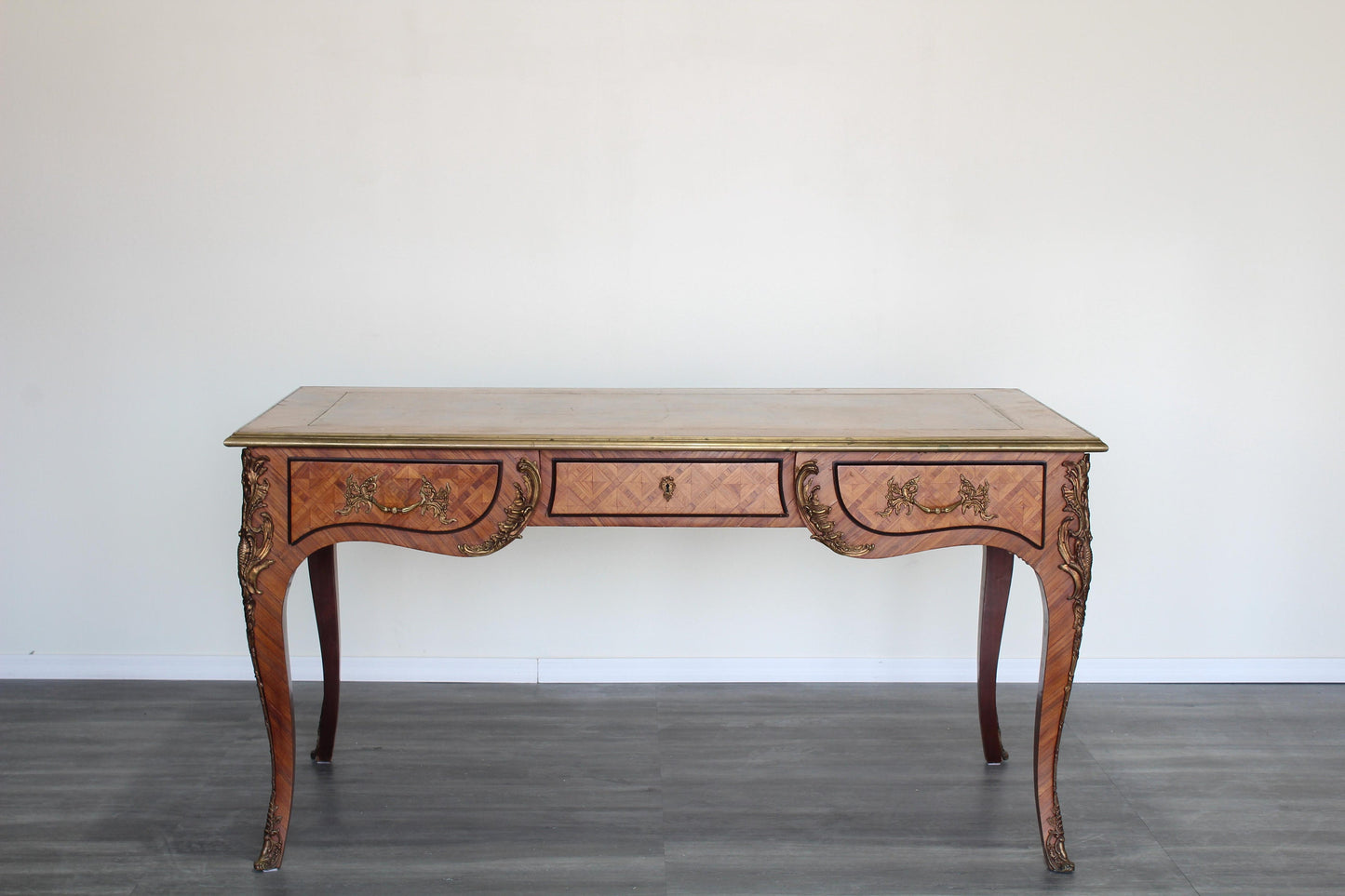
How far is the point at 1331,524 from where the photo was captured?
2850 millimetres

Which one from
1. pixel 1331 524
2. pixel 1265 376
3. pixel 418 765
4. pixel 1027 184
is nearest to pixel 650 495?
pixel 418 765

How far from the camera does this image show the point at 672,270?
2697 millimetres

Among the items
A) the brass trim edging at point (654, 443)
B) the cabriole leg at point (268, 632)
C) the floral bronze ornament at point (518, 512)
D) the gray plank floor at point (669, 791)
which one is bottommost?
the gray plank floor at point (669, 791)

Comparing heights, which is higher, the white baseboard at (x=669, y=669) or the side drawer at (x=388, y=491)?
the side drawer at (x=388, y=491)

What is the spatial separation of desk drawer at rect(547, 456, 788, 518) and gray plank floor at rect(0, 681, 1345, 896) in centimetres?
70

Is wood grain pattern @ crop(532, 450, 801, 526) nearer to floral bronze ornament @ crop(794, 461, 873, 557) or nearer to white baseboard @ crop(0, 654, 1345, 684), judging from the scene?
floral bronze ornament @ crop(794, 461, 873, 557)

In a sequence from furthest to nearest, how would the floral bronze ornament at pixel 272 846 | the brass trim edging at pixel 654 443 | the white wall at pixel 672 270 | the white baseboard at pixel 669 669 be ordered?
the white baseboard at pixel 669 669
the white wall at pixel 672 270
the floral bronze ornament at pixel 272 846
the brass trim edging at pixel 654 443

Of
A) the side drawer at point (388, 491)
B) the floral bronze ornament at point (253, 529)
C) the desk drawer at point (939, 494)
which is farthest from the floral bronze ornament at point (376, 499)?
the desk drawer at point (939, 494)

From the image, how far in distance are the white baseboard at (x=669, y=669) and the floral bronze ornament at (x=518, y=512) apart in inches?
37.1

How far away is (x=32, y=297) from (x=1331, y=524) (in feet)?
11.2

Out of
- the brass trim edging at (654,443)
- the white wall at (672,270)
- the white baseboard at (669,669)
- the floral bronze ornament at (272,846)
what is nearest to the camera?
the brass trim edging at (654,443)

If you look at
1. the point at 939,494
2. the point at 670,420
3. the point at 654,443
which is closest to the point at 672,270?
the point at 670,420

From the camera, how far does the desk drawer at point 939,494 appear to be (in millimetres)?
1959

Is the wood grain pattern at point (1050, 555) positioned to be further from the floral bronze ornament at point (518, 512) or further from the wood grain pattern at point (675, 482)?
the floral bronze ornament at point (518, 512)
